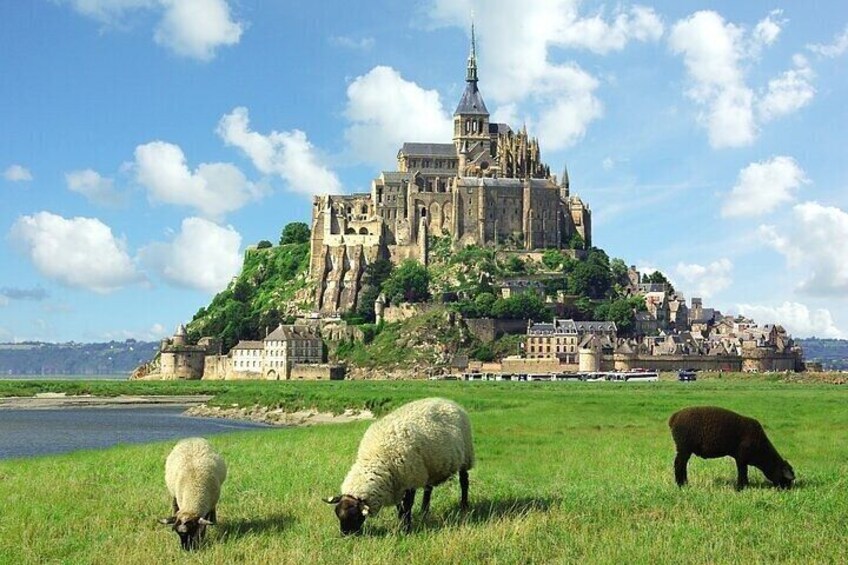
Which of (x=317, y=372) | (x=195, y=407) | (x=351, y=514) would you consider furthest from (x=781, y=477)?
(x=317, y=372)

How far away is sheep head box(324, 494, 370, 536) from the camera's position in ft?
56.3

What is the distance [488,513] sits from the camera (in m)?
19.0

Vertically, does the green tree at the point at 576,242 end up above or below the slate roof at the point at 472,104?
below

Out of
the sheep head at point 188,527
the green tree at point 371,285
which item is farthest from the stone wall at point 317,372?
the sheep head at point 188,527

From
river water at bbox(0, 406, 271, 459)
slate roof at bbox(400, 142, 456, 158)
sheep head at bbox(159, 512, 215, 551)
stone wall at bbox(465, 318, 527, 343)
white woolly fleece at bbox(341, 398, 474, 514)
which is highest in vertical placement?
slate roof at bbox(400, 142, 456, 158)

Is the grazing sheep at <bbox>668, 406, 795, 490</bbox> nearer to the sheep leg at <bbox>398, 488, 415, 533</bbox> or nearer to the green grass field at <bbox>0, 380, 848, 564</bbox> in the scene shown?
the green grass field at <bbox>0, 380, 848, 564</bbox>

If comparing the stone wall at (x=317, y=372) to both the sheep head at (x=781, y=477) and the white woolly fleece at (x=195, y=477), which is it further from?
the white woolly fleece at (x=195, y=477)

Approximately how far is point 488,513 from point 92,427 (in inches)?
1975

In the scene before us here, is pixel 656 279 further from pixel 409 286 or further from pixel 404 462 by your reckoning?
pixel 404 462

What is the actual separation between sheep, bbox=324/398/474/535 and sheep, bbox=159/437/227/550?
7.11ft

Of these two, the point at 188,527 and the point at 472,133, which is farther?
the point at 472,133

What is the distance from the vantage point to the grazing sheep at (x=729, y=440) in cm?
2052

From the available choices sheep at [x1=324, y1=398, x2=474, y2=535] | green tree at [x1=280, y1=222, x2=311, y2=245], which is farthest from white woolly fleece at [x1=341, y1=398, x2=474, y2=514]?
green tree at [x1=280, y1=222, x2=311, y2=245]

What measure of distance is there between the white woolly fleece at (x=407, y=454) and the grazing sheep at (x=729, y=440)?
456 cm
